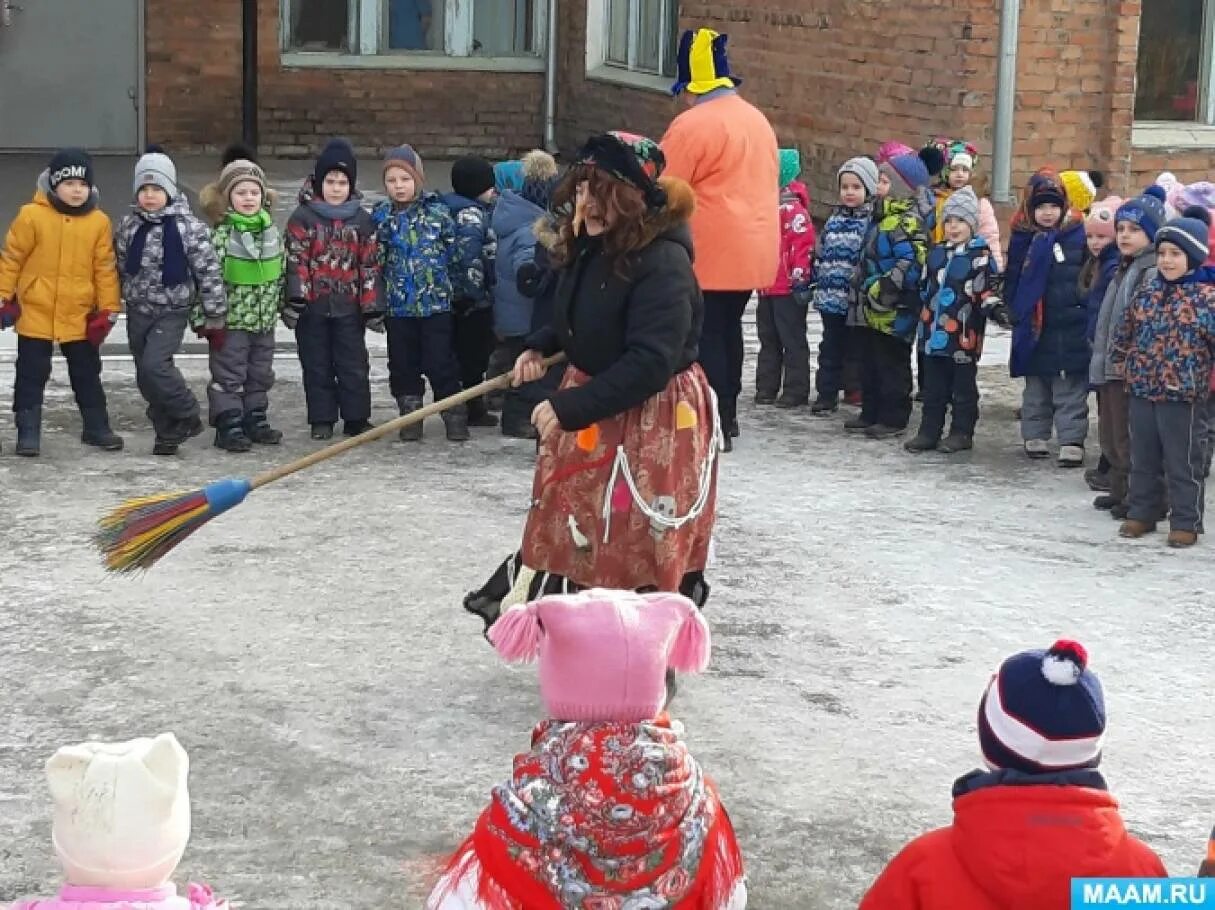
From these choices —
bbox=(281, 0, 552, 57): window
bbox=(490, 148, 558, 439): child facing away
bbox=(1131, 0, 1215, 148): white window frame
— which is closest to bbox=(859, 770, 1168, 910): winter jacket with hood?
bbox=(490, 148, 558, 439): child facing away

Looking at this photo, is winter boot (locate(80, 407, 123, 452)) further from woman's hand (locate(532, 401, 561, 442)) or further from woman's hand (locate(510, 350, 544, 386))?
woman's hand (locate(532, 401, 561, 442))

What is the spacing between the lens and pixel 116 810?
11.0 ft

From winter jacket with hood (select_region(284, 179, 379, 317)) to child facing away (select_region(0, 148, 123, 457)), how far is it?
32.0 inches

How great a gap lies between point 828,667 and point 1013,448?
11.6 ft

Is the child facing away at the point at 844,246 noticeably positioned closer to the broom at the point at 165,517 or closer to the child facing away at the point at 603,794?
the broom at the point at 165,517

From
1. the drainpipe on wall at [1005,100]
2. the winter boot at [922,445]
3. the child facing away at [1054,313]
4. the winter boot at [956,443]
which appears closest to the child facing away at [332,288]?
the winter boot at [922,445]

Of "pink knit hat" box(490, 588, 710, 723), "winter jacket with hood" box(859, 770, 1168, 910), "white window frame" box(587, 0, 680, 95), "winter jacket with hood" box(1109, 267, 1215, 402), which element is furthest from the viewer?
"white window frame" box(587, 0, 680, 95)

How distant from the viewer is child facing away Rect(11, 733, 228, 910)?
335 centimetres

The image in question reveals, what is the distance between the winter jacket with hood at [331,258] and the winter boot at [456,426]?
644 millimetres

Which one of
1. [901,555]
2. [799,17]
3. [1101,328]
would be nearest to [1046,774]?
[901,555]

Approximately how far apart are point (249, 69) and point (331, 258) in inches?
361

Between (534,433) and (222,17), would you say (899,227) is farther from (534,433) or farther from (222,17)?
(222,17)

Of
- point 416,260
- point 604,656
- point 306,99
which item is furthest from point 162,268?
point 306,99

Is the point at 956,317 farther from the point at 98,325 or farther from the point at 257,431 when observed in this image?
the point at 98,325
